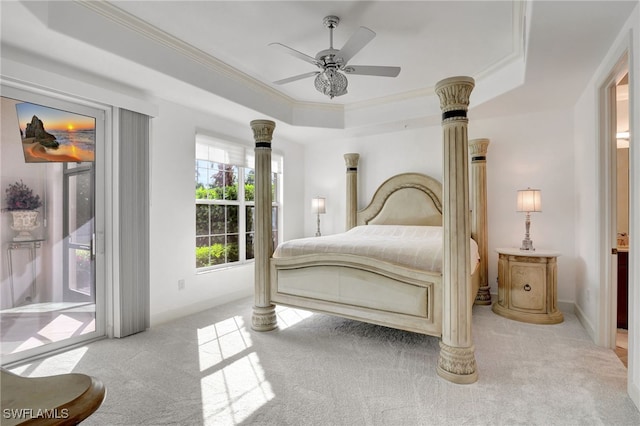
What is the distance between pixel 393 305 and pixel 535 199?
230 cm

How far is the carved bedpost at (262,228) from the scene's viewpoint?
10.7ft

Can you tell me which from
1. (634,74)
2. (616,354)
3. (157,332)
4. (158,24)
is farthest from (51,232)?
(616,354)

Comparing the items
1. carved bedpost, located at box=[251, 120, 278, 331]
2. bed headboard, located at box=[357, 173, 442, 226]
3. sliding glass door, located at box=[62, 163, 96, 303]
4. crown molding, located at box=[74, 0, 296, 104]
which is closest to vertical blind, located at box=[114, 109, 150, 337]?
sliding glass door, located at box=[62, 163, 96, 303]

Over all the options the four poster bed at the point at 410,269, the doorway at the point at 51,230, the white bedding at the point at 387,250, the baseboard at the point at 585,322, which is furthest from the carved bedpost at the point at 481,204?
the doorway at the point at 51,230

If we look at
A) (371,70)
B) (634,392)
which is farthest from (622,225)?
(371,70)

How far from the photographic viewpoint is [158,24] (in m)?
2.71

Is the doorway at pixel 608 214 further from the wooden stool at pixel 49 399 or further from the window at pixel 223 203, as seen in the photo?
the window at pixel 223 203

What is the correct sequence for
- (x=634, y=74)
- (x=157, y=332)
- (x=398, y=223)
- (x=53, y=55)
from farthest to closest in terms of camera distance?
(x=398, y=223) → (x=157, y=332) → (x=53, y=55) → (x=634, y=74)

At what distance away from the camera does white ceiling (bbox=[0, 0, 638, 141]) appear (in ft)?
7.49

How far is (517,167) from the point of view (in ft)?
13.8

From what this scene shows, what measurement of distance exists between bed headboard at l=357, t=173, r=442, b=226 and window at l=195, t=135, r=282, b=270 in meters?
1.76

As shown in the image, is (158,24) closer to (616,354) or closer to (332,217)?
(332,217)

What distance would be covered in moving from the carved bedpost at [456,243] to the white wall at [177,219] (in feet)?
9.34

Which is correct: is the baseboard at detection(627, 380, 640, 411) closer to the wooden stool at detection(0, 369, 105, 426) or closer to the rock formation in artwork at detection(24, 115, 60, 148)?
the wooden stool at detection(0, 369, 105, 426)
